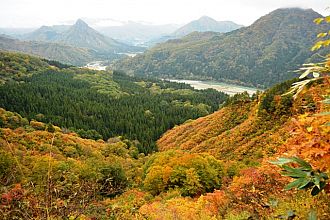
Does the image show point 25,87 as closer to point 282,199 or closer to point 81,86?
point 81,86

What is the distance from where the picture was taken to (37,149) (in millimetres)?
48562

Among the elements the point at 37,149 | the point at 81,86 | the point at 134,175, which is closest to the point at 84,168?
the point at 134,175

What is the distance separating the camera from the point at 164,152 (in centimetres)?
4438

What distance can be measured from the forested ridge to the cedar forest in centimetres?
43

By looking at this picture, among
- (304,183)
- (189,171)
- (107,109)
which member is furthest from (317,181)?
(107,109)

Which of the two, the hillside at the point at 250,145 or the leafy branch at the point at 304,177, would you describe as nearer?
the leafy branch at the point at 304,177

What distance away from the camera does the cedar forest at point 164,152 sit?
4582 millimetres

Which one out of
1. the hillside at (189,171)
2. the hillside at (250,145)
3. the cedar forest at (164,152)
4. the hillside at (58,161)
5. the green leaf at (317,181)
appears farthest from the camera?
the hillside at (58,161)

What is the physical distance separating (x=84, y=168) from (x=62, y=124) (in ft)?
190

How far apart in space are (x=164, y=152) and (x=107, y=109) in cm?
7121

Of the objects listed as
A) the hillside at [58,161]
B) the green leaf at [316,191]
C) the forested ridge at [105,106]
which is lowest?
the forested ridge at [105,106]

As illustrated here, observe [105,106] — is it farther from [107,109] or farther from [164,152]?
[164,152]

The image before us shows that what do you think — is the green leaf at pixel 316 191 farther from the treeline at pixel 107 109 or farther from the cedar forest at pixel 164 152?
the treeline at pixel 107 109

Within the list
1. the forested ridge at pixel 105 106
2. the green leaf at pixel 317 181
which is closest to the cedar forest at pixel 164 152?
the green leaf at pixel 317 181
